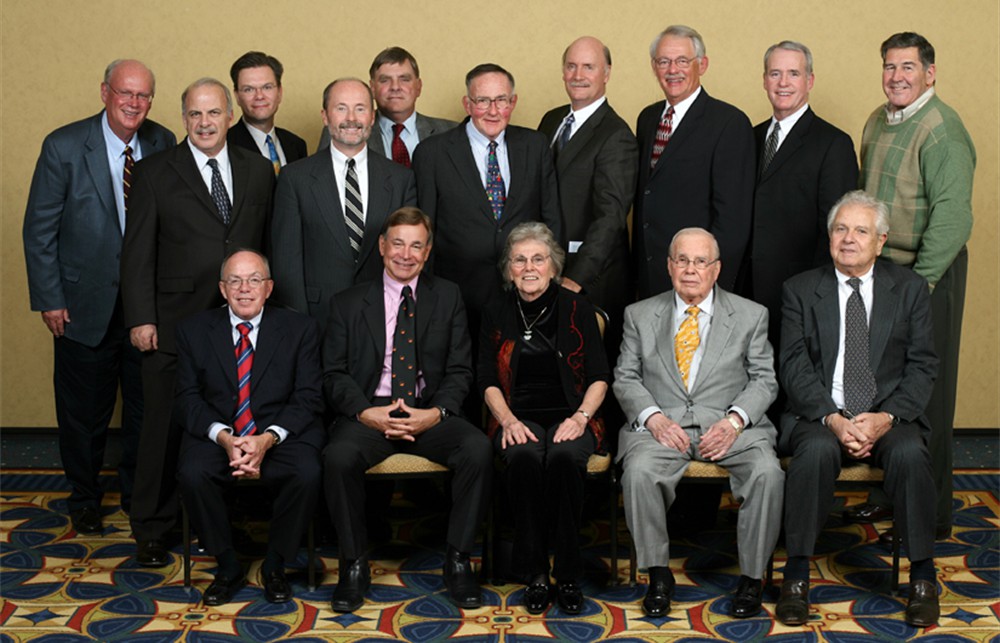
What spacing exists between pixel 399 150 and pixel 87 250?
1.40 m

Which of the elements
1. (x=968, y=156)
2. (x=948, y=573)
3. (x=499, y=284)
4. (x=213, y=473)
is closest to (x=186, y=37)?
(x=499, y=284)

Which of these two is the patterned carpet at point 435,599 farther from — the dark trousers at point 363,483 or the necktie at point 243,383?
the necktie at point 243,383

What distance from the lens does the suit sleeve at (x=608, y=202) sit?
15.2 ft

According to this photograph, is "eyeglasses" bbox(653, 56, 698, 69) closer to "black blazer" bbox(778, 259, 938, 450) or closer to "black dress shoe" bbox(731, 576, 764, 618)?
"black blazer" bbox(778, 259, 938, 450)

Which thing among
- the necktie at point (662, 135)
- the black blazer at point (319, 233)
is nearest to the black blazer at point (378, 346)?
the black blazer at point (319, 233)

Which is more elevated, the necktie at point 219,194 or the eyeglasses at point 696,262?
the necktie at point 219,194

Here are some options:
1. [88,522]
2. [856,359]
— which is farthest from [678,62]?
[88,522]

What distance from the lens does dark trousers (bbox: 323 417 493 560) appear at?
13.4 feet

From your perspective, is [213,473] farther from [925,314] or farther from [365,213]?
[925,314]

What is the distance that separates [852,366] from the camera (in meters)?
4.20

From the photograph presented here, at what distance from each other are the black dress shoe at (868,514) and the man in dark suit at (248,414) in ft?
7.66

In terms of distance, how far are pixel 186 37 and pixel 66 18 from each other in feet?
2.08

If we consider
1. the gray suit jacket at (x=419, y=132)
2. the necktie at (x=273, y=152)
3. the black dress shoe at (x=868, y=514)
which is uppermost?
the gray suit jacket at (x=419, y=132)

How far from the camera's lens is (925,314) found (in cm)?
422
